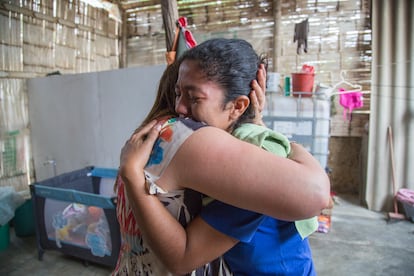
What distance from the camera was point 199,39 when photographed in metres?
2.67

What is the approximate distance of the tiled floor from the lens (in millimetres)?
2508

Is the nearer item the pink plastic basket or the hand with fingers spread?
the hand with fingers spread

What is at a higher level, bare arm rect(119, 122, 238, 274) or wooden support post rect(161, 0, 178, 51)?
wooden support post rect(161, 0, 178, 51)

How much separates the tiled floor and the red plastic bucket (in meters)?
1.57

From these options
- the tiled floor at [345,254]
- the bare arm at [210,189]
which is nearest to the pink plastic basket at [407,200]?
the tiled floor at [345,254]

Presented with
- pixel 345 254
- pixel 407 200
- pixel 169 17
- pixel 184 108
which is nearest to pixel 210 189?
pixel 184 108

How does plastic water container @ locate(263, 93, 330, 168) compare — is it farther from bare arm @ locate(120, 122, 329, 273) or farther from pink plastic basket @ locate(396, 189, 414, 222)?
bare arm @ locate(120, 122, 329, 273)

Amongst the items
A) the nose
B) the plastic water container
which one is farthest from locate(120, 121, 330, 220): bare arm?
the plastic water container

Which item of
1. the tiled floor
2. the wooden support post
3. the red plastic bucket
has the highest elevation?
the wooden support post

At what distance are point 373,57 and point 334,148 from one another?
4.91 ft

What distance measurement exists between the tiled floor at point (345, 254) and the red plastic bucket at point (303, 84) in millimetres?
1569

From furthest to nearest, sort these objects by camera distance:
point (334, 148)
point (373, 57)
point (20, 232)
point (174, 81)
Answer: point (334, 148) → point (373, 57) → point (20, 232) → point (174, 81)

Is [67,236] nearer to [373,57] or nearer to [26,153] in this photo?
[26,153]

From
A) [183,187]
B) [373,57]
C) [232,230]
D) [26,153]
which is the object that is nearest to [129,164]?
[183,187]
